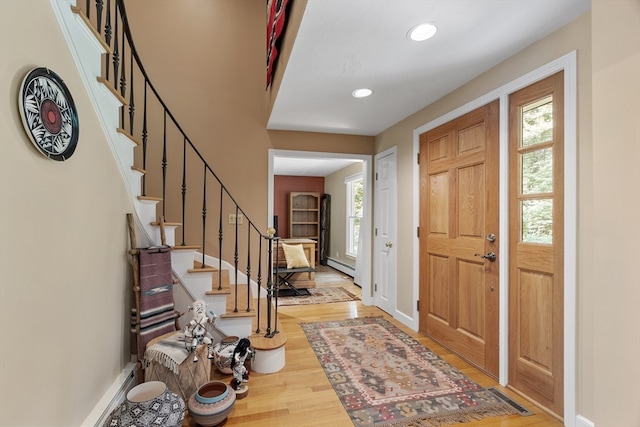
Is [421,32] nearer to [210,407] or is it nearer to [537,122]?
[537,122]

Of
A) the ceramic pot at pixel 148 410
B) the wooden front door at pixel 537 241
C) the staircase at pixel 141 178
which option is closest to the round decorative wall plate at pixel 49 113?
the staircase at pixel 141 178

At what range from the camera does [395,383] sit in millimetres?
2232

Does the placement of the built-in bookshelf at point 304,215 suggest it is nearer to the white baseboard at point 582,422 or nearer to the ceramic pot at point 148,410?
the ceramic pot at point 148,410

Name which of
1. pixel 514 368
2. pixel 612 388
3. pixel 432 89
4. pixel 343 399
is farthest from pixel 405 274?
pixel 612 388

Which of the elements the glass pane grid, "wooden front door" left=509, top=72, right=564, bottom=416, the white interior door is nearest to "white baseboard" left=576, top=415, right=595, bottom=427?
"wooden front door" left=509, top=72, right=564, bottom=416

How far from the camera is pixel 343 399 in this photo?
6.69 feet

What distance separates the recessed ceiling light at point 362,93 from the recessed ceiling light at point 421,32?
2.69 ft

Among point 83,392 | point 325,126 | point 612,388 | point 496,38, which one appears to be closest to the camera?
point 612,388

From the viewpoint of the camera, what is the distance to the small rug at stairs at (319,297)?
4355 millimetres

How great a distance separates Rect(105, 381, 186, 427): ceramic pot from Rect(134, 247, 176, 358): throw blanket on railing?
47 centimetres

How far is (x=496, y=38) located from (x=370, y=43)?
0.79 m

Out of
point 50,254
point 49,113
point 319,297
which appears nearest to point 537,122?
point 49,113

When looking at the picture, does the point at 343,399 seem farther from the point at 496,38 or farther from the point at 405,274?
the point at 496,38

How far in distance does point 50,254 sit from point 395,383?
2.22m
